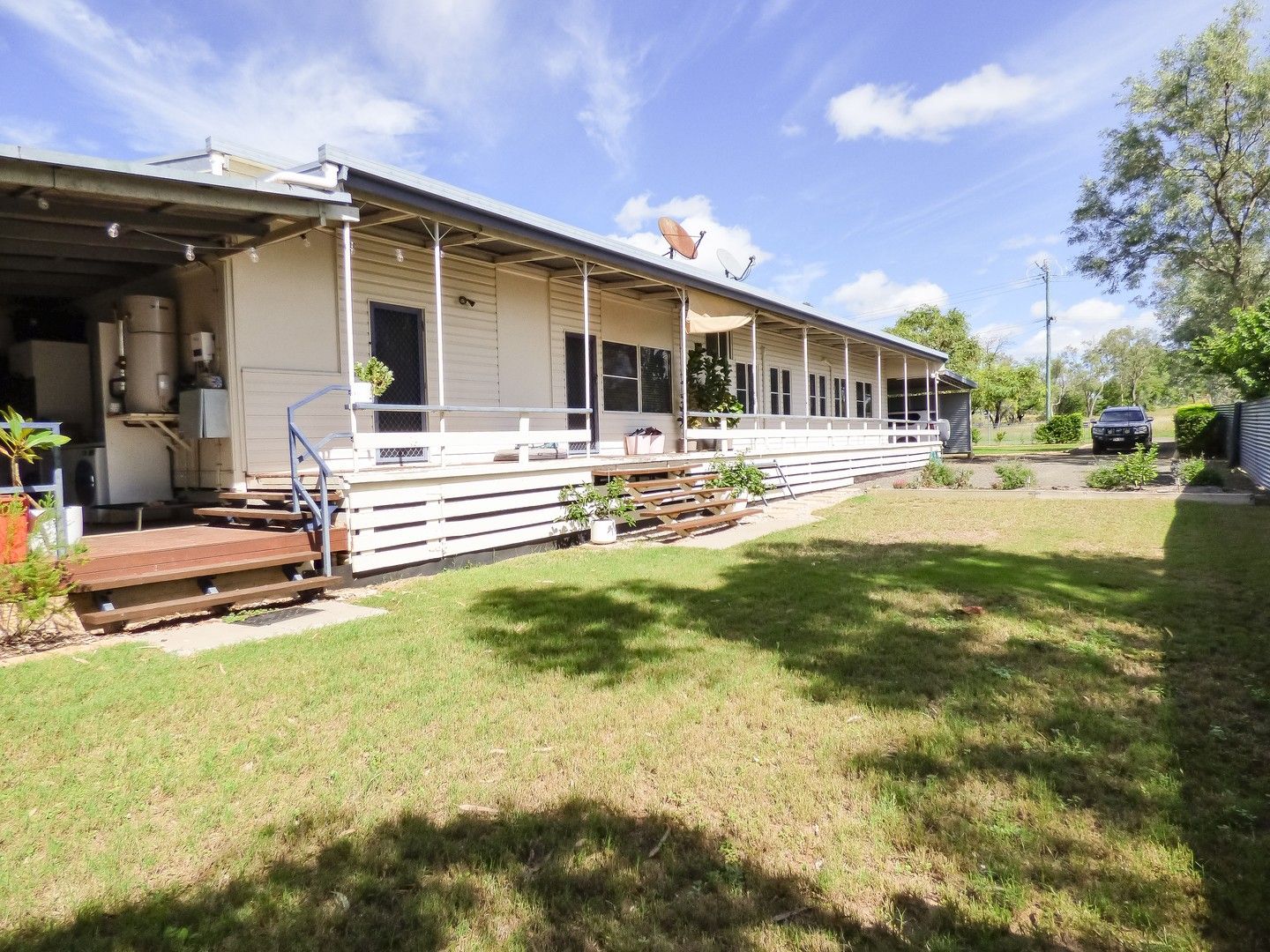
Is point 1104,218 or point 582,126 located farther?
point 1104,218

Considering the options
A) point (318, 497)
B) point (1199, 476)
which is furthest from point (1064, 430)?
point (318, 497)

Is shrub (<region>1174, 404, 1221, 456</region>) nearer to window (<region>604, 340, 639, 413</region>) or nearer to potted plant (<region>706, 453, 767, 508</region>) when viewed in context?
potted plant (<region>706, 453, 767, 508</region>)

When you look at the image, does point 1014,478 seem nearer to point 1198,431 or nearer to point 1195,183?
point 1198,431

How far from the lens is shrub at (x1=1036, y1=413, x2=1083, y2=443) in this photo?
41.5m

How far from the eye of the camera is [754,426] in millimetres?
17219

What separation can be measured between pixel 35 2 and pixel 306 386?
30.6ft

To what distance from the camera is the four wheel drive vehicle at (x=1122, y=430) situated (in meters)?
26.6

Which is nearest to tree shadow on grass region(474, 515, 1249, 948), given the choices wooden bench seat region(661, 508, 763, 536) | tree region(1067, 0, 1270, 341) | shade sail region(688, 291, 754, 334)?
wooden bench seat region(661, 508, 763, 536)

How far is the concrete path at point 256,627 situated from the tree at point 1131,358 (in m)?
89.7

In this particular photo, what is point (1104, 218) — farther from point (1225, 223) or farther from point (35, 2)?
point (35, 2)

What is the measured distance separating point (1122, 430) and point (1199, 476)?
41.4 feet

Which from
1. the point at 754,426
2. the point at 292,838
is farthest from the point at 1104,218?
the point at 292,838

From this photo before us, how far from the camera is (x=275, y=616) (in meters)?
5.95

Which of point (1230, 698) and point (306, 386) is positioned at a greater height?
point (306, 386)
